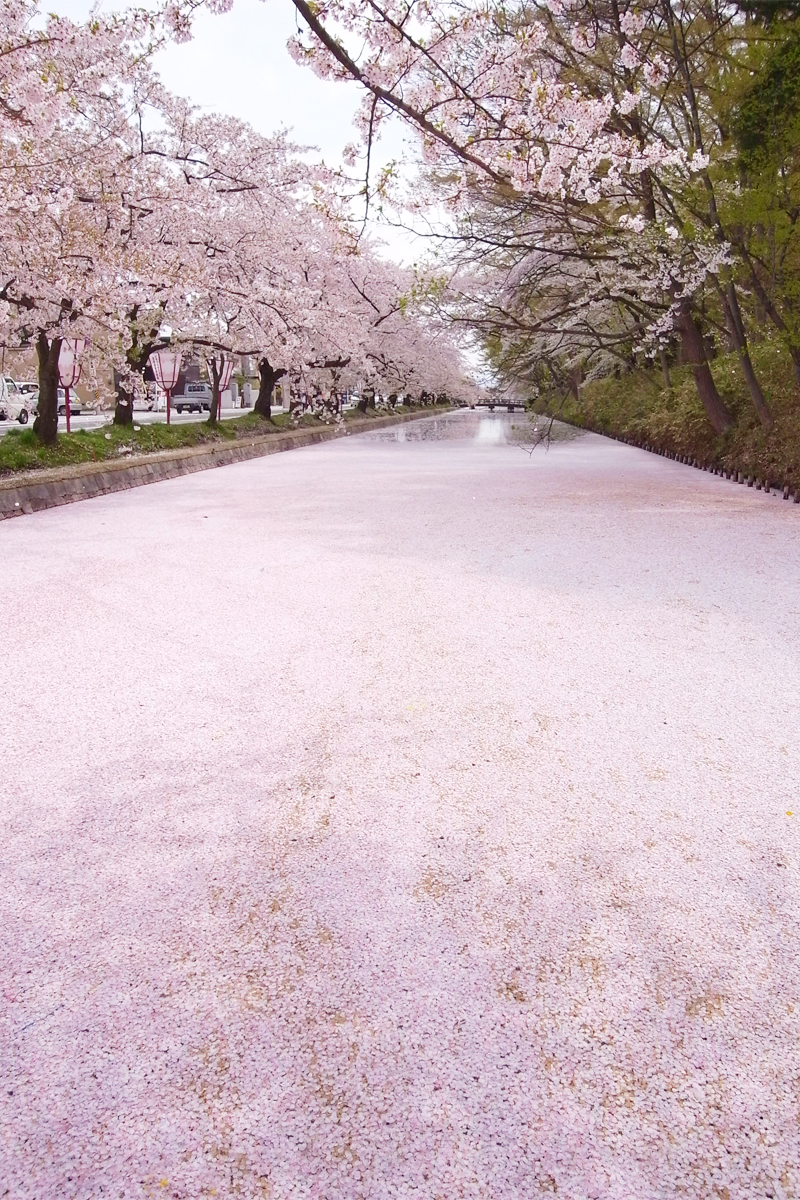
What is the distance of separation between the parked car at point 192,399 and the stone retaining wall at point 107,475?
27776 millimetres

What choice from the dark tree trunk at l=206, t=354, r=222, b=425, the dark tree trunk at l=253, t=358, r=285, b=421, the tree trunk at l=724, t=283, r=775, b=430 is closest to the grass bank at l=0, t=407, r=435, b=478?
the dark tree trunk at l=206, t=354, r=222, b=425

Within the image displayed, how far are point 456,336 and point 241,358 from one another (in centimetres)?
614

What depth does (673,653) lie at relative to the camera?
11.8 ft

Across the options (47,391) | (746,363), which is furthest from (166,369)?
(746,363)

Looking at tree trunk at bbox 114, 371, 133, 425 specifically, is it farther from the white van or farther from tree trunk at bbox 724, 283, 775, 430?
tree trunk at bbox 724, 283, 775, 430

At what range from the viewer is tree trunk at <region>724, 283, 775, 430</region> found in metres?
9.84

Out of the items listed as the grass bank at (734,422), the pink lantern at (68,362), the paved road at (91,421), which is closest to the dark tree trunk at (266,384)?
the paved road at (91,421)

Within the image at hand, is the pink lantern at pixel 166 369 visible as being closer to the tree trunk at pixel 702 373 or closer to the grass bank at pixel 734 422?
the grass bank at pixel 734 422

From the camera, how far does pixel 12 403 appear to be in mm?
23609

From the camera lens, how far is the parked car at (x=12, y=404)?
2283 centimetres

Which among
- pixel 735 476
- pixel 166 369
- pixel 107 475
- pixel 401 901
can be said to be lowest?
pixel 401 901

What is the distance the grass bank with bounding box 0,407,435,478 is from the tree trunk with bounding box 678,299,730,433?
8.67 metres

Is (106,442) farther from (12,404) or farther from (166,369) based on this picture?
(12,404)

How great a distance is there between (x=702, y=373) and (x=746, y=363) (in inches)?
74.2
